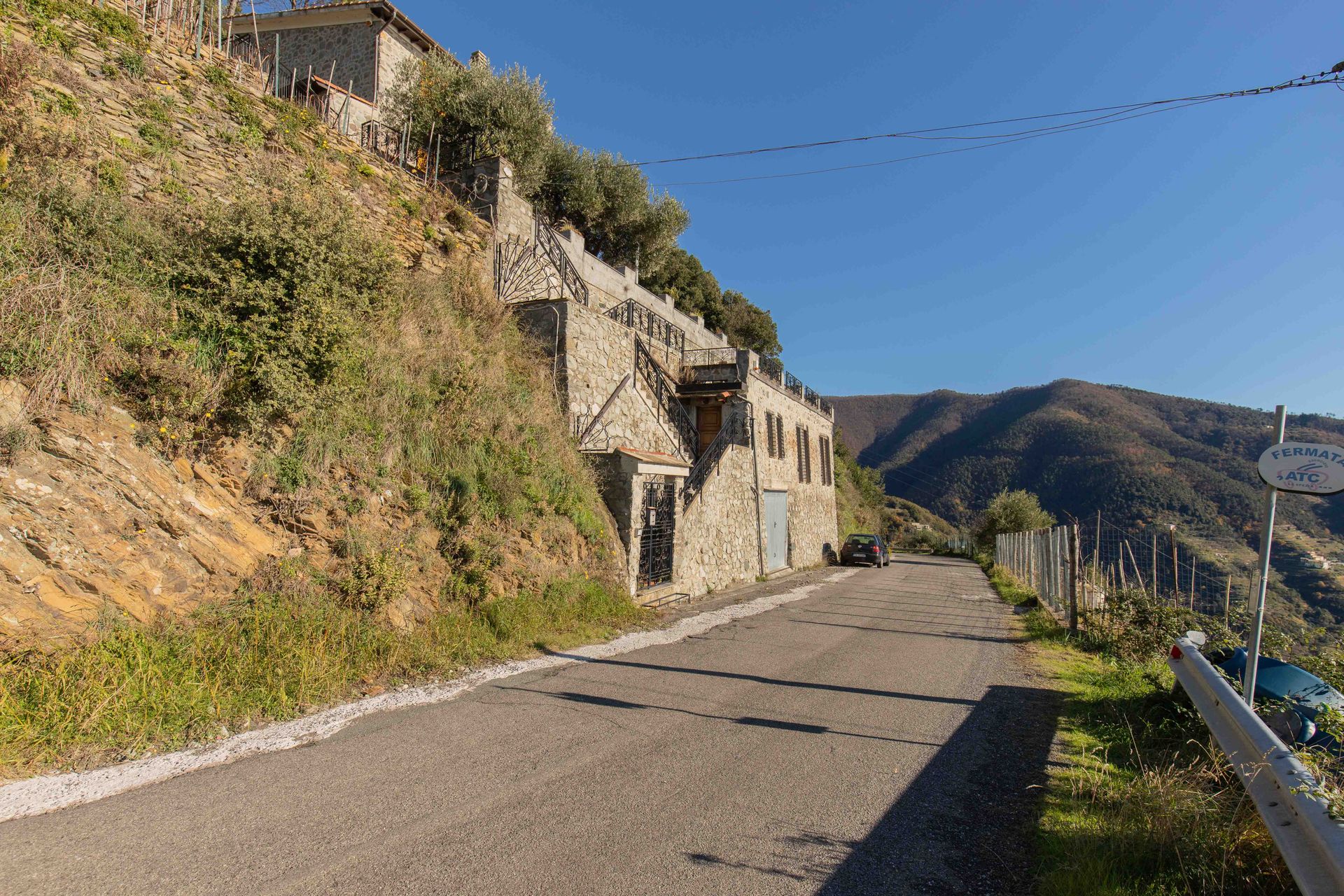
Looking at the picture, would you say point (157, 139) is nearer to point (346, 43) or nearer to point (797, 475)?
point (346, 43)

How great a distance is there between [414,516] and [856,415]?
117311 mm

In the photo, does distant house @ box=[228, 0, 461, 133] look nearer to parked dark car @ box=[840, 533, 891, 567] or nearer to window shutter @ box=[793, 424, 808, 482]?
window shutter @ box=[793, 424, 808, 482]

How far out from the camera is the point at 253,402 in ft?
20.1

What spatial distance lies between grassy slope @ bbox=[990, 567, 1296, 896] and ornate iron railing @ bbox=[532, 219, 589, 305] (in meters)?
12.6

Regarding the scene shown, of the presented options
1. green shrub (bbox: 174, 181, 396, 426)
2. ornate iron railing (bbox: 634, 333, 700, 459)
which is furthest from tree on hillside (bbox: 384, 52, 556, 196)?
green shrub (bbox: 174, 181, 396, 426)

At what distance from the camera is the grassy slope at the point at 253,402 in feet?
15.2

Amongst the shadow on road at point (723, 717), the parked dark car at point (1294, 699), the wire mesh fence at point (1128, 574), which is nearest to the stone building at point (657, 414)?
the shadow on road at point (723, 717)

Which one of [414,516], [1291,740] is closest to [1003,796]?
[1291,740]

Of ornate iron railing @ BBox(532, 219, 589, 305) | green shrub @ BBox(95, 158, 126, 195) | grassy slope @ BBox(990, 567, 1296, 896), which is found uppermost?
ornate iron railing @ BBox(532, 219, 589, 305)

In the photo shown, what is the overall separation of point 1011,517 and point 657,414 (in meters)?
31.8

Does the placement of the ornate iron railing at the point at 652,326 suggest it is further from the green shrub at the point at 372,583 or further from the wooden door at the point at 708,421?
the green shrub at the point at 372,583

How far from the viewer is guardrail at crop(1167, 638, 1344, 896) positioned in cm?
220

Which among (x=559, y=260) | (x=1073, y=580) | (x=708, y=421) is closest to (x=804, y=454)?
(x=708, y=421)

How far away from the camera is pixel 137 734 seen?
405 centimetres
